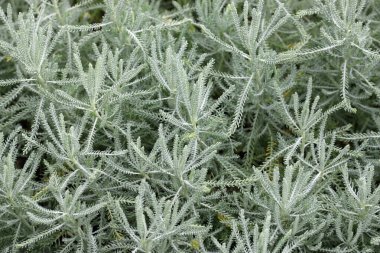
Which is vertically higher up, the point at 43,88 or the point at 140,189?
the point at 43,88

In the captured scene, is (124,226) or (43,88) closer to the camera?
(124,226)

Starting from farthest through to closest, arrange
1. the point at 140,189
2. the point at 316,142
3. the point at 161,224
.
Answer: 1. the point at 316,142
2. the point at 140,189
3. the point at 161,224

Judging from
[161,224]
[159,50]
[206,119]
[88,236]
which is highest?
[159,50]

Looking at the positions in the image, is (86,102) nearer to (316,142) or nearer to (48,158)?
(48,158)

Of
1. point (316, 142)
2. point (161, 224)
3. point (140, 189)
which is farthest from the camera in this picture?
point (316, 142)

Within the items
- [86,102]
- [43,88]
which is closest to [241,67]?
[86,102]

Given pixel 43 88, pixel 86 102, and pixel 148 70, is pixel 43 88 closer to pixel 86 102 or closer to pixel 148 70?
pixel 86 102
